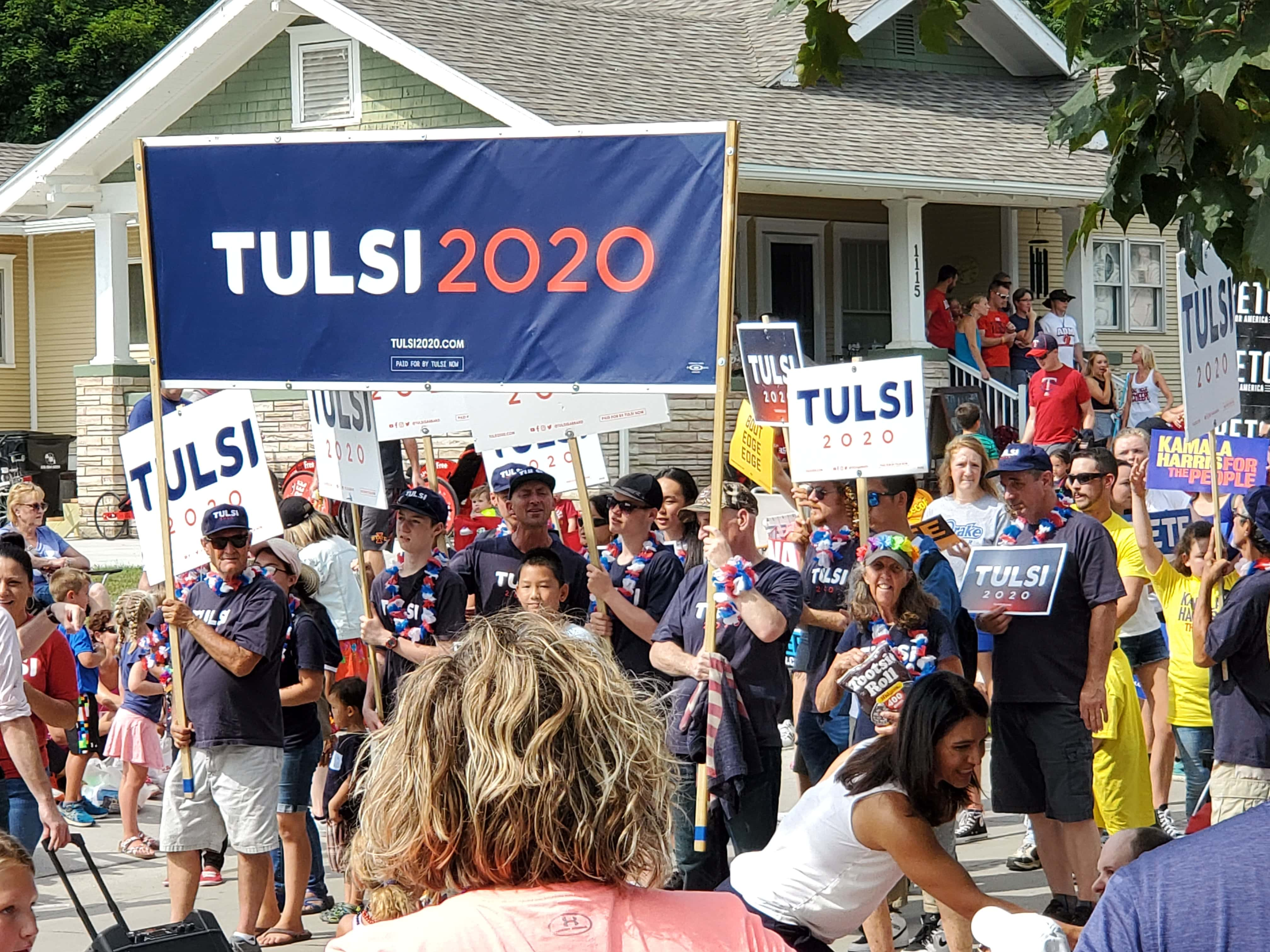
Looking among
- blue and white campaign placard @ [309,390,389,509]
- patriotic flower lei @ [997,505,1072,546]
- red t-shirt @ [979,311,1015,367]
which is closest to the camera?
patriotic flower lei @ [997,505,1072,546]

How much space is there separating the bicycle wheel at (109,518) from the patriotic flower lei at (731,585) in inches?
568

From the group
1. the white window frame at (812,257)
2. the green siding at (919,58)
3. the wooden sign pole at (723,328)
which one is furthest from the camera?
the green siding at (919,58)

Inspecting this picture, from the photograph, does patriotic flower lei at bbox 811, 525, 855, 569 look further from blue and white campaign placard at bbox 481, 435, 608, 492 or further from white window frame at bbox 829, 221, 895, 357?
white window frame at bbox 829, 221, 895, 357

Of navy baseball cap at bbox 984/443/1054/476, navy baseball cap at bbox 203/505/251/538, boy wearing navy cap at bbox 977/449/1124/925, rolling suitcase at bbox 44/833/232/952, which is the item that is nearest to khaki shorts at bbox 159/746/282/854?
navy baseball cap at bbox 203/505/251/538

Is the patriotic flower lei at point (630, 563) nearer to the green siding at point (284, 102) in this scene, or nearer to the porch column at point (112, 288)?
the green siding at point (284, 102)

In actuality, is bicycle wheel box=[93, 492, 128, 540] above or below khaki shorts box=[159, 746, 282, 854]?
below

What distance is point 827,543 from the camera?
836cm

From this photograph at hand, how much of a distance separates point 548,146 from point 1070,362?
1511 cm

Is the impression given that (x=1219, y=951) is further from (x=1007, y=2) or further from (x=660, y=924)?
(x=1007, y=2)

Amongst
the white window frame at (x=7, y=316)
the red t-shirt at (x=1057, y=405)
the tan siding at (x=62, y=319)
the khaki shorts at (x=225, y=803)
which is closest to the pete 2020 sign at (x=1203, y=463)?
the khaki shorts at (x=225, y=803)

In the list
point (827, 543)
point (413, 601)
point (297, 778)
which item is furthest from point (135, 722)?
point (827, 543)

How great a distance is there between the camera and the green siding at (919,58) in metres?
22.3

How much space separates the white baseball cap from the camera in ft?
9.30

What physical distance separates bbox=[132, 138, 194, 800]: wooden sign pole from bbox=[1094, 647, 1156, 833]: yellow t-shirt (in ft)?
12.7
